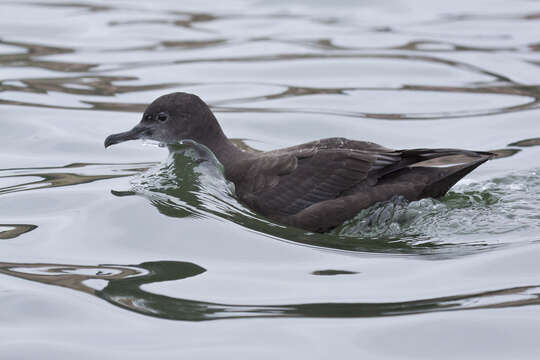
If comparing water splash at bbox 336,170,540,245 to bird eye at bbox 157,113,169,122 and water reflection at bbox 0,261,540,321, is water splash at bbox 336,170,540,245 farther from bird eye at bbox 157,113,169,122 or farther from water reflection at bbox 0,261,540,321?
bird eye at bbox 157,113,169,122

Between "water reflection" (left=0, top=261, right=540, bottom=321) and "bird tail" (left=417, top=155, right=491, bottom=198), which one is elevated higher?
"bird tail" (left=417, top=155, right=491, bottom=198)

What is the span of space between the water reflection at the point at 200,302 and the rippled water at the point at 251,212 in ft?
0.05

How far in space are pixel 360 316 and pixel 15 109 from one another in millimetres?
6450

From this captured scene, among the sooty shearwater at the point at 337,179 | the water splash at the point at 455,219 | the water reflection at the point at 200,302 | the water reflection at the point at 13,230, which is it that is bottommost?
the water reflection at the point at 200,302

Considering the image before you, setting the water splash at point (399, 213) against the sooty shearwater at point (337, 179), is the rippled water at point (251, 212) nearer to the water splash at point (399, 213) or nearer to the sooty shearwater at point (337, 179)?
the water splash at point (399, 213)

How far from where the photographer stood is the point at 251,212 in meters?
7.18

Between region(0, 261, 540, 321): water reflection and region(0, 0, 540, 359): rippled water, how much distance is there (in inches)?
0.7

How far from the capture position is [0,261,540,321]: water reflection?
5113mm

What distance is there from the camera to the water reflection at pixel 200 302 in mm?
5113

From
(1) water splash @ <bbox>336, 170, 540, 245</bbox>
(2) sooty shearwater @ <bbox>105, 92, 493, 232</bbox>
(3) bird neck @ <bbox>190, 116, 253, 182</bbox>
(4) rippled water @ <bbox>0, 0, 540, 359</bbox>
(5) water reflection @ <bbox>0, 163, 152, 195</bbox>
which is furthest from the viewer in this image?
(5) water reflection @ <bbox>0, 163, 152, 195</bbox>

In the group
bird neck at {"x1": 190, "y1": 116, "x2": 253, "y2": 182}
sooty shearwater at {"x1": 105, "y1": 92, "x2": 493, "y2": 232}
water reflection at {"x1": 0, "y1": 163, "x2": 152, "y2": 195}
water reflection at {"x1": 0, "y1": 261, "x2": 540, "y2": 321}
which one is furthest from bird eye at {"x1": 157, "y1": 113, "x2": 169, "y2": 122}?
water reflection at {"x1": 0, "y1": 261, "x2": 540, "y2": 321}

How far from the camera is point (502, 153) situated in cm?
909

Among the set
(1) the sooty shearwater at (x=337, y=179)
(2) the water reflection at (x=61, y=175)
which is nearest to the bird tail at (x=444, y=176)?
(1) the sooty shearwater at (x=337, y=179)

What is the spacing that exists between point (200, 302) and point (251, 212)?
197cm
